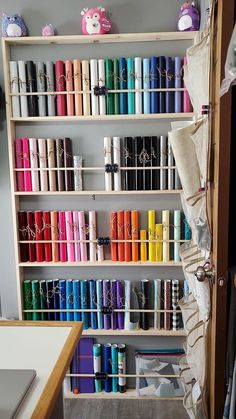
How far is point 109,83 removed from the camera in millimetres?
2146

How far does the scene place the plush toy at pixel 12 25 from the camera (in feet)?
6.86

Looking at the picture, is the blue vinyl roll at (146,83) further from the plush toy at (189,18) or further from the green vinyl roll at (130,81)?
the plush toy at (189,18)

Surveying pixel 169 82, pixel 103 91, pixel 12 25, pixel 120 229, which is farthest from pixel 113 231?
pixel 12 25

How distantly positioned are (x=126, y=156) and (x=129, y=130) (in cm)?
19

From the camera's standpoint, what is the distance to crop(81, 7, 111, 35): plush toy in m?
2.04

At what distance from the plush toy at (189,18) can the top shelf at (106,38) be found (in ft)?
0.12

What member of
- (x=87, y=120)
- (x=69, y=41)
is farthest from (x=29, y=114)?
(x=69, y=41)

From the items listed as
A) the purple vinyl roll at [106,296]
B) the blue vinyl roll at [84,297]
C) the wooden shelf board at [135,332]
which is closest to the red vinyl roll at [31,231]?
the blue vinyl roll at [84,297]

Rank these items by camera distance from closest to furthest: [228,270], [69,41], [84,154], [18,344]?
[18,344] < [228,270] < [69,41] < [84,154]

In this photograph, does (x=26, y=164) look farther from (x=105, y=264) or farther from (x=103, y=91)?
(x=105, y=264)

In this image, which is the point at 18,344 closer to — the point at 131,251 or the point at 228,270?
the point at 228,270

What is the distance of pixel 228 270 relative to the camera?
4.01 ft

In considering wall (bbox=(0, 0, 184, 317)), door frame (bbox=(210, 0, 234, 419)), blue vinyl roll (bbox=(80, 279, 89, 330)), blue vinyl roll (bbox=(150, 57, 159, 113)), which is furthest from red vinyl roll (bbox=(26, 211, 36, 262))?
door frame (bbox=(210, 0, 234, 419))

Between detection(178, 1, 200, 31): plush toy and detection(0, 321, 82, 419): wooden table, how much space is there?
1.70 metres
